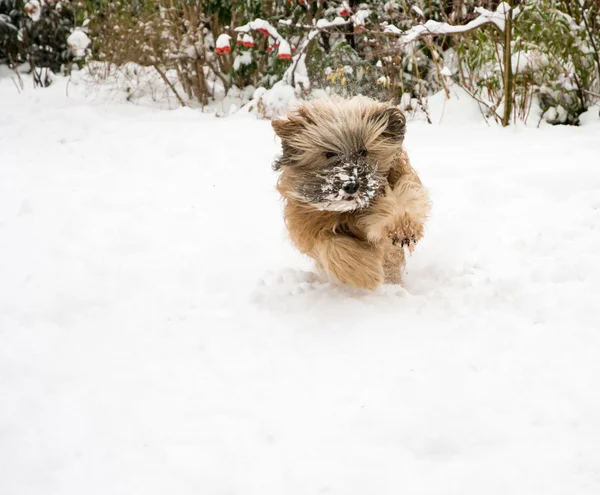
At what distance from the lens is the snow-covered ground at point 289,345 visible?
1832 mm

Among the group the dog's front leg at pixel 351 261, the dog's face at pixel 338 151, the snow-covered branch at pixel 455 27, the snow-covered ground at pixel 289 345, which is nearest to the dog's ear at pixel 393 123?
the dog's face at pixel 338 151

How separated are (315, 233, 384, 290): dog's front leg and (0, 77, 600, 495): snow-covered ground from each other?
108mm

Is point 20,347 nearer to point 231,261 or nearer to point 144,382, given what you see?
point 144,382

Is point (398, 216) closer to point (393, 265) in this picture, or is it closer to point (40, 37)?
point (393, 265)

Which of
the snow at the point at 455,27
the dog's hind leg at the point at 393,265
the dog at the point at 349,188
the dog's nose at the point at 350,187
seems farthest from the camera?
the snow at the point at 455,27

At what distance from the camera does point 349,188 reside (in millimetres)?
2969

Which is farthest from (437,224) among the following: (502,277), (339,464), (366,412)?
(339,464)

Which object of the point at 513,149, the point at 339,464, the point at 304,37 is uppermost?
the point at 304,37

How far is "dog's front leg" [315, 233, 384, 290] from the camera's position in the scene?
3.14m

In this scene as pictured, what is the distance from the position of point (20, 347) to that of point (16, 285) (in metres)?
0.72

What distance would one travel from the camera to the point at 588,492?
63.0 inches

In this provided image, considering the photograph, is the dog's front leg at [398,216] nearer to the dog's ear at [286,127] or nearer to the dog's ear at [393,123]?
the dog's ear at [393,123]

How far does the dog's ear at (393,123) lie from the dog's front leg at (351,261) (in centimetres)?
67

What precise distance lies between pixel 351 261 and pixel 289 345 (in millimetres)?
711
